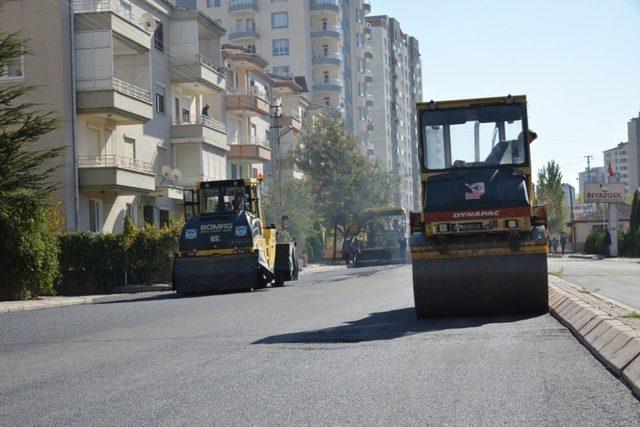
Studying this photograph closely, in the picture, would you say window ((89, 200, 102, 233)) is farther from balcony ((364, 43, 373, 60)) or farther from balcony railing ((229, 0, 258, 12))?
balcony ((364, 43, 373, 60))

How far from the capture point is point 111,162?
39.9 metres

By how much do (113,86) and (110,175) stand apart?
133 inches

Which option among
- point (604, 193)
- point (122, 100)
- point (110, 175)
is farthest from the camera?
point (604, 193)

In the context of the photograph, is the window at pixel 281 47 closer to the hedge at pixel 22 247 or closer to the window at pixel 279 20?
the window at pixel 279 20

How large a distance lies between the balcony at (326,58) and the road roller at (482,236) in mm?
85626

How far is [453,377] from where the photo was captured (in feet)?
27.2

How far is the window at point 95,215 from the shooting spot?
1540 inches

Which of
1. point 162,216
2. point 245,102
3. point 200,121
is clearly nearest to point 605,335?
point 162,216

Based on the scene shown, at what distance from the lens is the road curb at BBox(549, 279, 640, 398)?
26.2ft

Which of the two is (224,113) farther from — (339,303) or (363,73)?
(363,73)

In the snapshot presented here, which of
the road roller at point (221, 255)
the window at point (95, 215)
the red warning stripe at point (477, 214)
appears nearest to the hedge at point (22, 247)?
the road roller at point (221, 255)

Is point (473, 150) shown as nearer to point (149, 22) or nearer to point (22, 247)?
point (22, 247)

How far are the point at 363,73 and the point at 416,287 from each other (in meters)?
105

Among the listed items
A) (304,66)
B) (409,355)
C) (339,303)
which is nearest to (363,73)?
(304,66)
